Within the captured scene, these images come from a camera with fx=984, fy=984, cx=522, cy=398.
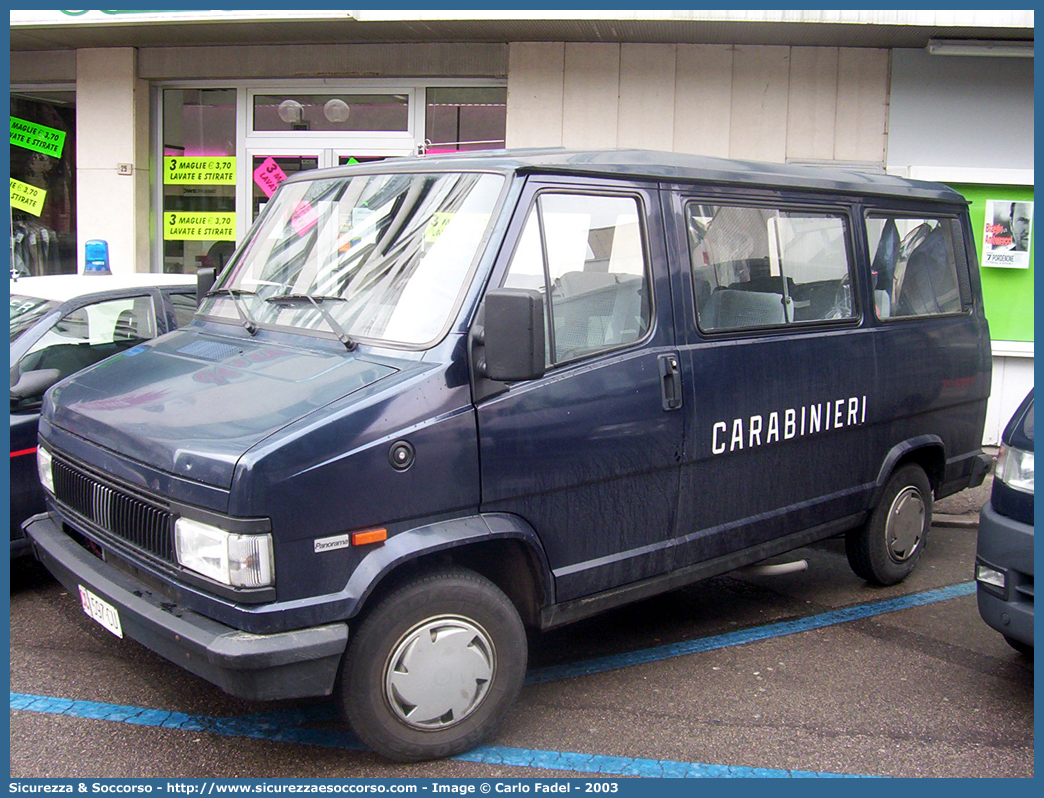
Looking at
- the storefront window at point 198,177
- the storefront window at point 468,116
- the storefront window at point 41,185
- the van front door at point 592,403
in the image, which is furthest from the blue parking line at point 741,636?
the storefront window at point 41,185

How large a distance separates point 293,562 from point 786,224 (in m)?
A: 3.01

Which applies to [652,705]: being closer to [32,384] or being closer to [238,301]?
[238,301]

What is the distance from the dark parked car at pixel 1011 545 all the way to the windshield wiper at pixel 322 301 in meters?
2.77

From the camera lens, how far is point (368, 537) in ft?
10.9

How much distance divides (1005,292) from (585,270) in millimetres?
6683

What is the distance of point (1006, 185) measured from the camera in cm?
898

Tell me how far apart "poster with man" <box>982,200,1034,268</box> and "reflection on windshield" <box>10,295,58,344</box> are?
7855 millimetres

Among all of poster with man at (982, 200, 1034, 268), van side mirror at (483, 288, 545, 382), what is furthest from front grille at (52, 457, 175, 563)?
poster with man at (982, 200, 1034, 268)

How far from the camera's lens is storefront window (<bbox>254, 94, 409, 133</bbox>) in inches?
394

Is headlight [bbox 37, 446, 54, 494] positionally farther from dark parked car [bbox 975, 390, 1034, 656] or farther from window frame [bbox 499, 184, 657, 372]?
dark parked car [bbox 975, 390, 1034, 656]

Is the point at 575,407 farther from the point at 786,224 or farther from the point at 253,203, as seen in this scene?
the point at 253,203

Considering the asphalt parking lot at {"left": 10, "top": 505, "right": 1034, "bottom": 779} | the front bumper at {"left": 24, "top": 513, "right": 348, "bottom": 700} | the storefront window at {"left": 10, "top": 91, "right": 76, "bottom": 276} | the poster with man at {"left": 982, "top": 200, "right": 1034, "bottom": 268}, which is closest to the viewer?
the front bumper at {"left": 24, "top": 513, "right": 348, "bottom": 700}

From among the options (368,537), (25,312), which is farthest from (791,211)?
(25,312)

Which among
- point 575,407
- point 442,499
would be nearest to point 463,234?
point 575,407
